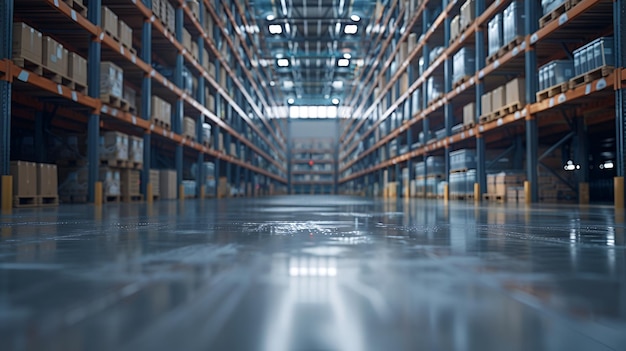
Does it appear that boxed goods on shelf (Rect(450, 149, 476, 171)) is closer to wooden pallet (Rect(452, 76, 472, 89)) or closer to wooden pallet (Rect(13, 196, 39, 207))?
wooden pallet (Rect(452, 76, 472, 89))

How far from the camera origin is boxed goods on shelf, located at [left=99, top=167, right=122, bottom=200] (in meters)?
8.57

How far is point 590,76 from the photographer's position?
21.2ft

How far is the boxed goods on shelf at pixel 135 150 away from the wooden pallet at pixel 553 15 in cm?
797

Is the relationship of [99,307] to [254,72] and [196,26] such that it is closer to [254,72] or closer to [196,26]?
[196,26]

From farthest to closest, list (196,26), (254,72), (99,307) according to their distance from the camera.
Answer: (254,72) < (196,26) < (99,307)

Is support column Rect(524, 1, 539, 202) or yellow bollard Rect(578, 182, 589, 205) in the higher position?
support column Rect(524, 1, 539, 202)

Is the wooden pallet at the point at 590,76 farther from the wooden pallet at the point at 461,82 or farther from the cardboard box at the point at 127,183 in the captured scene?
the cardboard box at the point at 127,183

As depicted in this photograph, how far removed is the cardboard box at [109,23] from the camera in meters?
8.05

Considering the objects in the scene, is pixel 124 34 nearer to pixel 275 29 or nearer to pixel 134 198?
pixel 134 198

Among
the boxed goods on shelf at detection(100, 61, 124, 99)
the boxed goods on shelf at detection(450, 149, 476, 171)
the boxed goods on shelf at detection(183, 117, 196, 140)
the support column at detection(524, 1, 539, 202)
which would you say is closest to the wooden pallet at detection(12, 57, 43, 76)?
the boxed goods on shelf at detection(100, 61, 124, 99)

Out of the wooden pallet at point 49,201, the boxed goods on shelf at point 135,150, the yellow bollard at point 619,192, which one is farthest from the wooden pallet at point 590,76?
the wooden pallet at point 49,201

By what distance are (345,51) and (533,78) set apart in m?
19.9

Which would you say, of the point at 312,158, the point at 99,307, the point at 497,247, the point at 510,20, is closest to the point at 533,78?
the point at 510,20

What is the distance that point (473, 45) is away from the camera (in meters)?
11.3
